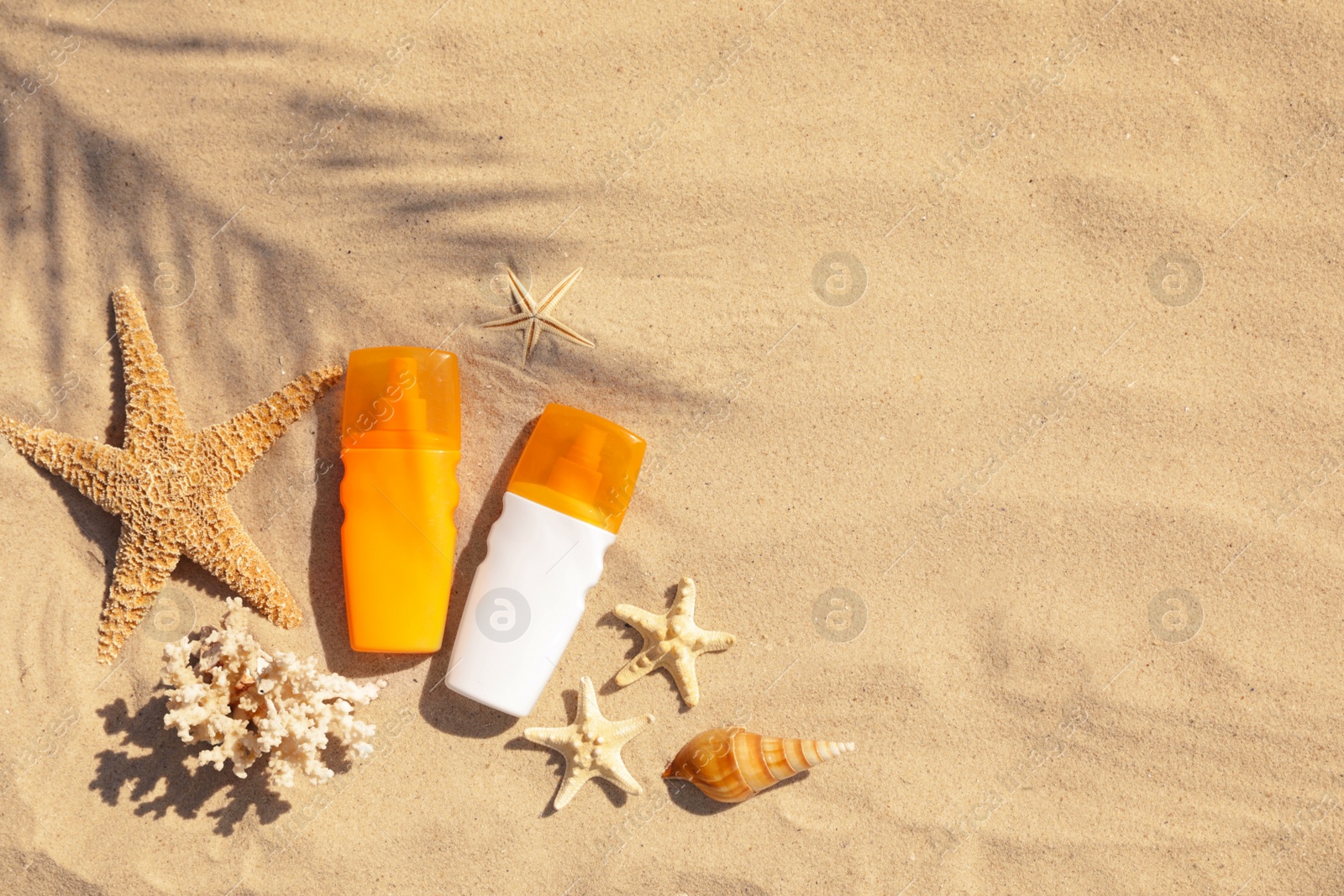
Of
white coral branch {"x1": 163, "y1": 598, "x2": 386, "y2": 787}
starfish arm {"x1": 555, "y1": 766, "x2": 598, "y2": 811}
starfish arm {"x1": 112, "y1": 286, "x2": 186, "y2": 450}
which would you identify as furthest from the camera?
starfish arm {"x1": 555, "y1": 766, "x2": 598, "y2": 811}

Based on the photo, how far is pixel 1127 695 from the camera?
354cm

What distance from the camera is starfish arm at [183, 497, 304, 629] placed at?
3.35 meters

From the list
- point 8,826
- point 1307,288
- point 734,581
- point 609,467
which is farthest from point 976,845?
point 8,826

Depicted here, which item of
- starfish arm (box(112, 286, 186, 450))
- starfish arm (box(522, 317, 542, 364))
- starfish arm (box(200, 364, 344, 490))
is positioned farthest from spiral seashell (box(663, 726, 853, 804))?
starfish arm (box(112, 286, 186, 450))

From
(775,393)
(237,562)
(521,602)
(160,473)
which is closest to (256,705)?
(237,562)

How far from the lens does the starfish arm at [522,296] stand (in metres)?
3.40

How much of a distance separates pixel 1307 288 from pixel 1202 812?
209 centimetres

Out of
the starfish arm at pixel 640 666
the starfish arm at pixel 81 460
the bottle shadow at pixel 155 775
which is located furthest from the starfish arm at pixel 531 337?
the bottle shadow at pixel 155 775

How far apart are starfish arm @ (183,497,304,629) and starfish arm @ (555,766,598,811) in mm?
Result: 1204

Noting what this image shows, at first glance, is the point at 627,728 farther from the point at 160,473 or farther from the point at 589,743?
the point at 160,473

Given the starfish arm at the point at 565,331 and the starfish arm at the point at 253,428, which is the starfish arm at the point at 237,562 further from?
the starfish arm at the point at 565,331

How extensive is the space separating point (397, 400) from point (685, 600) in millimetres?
1300

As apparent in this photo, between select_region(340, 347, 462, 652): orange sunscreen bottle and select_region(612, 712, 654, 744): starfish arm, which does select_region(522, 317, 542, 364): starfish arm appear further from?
select_region(612, 712, 654, 744): starfish arm

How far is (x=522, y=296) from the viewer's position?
3.42 m
